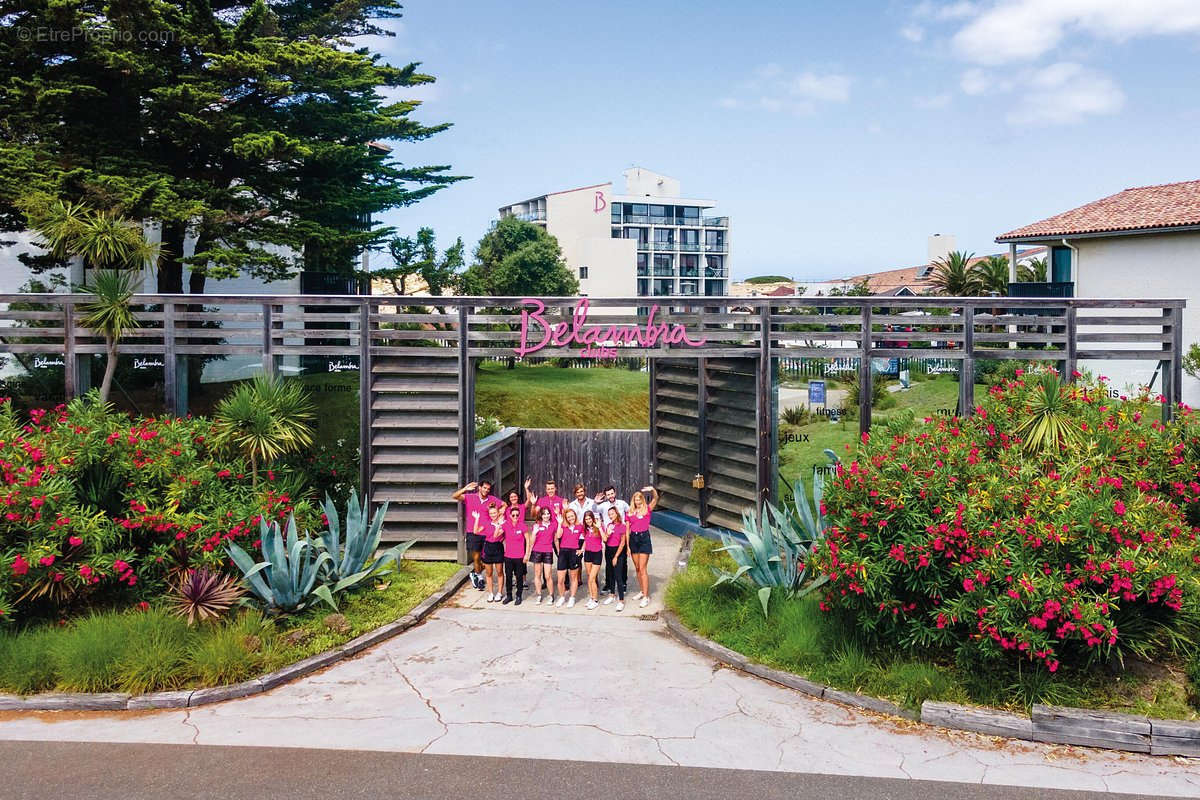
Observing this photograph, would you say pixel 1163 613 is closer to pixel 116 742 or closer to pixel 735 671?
pixel 735 671

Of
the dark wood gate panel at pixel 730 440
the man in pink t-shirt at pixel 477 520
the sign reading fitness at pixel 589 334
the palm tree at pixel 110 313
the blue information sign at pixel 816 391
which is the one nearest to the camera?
the man in pink t-shirt at pixel 477 520

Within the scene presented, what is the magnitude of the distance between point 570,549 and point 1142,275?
78.2 feet

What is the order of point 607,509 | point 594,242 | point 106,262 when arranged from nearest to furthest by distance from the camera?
point 607,509 → point 106,262 → point 594,242

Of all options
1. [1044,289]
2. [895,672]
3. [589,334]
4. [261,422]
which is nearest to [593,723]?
[895,672]

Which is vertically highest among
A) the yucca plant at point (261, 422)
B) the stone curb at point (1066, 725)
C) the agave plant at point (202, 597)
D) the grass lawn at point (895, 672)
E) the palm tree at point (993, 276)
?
the palm tree at point (993, 276)

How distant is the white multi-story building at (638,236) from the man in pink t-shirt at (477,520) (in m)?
66.9

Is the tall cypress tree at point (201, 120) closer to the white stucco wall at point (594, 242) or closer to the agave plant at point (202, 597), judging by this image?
the agave plant at point (202, 597)

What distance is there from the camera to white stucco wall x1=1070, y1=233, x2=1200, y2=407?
27.1 meters

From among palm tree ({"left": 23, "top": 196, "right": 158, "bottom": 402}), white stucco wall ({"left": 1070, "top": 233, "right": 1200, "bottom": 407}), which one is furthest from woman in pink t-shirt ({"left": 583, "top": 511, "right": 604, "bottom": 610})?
white stucco wall ({"left": 1070, "top": 233, "right": 1200, "bottom": 407})

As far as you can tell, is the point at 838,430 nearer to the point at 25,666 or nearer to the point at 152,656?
the point at 152,656

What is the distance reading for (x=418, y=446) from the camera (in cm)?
1466

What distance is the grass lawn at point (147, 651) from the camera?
9.34 meters

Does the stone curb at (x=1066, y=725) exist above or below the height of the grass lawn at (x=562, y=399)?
below

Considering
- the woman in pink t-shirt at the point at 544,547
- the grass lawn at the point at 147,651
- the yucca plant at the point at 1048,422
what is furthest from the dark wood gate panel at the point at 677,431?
the grass lawn at the point at 147,651
